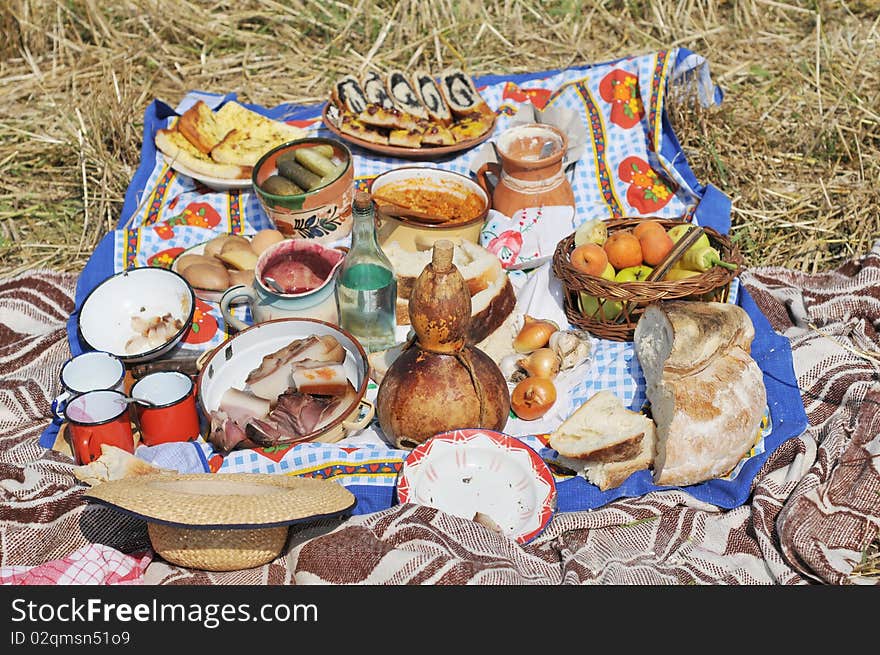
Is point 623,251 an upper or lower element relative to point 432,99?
lower

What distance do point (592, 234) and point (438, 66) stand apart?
223 cm

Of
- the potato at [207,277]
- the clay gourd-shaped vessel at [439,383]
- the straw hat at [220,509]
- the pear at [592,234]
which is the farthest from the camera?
the potato at [207,277]

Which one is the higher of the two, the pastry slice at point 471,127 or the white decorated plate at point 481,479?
the pastry slice at point 471,127

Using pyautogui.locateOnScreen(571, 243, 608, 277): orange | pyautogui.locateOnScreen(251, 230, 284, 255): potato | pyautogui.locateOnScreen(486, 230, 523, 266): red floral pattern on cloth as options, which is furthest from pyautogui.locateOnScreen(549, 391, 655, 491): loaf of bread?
pyautogui.locateOnScreen(251, 230, 284, 255): potato

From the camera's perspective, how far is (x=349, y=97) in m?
3.84

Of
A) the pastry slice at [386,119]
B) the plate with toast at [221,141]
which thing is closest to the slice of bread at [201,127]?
the plate with toast at [221,141]

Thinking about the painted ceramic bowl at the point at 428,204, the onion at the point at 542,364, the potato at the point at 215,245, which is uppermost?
the painted ceramic bowl at the point at 428,204

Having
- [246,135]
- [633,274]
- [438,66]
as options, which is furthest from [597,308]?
[438,66]

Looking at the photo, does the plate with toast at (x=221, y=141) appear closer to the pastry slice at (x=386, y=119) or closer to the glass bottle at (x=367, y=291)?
the pastry slice at (x=386, y=119)

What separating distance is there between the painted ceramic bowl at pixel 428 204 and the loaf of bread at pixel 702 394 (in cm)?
89

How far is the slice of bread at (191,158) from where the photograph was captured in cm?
360

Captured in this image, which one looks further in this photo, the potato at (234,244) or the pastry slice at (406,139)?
the pastry slice at (406,139)

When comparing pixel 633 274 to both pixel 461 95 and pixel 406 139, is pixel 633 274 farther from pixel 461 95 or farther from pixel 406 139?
pixel 461 95

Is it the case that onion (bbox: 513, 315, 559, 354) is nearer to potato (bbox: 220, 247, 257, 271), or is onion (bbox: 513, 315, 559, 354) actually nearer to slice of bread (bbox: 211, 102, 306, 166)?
potato (bbox: 220, 247, 257, 271)
